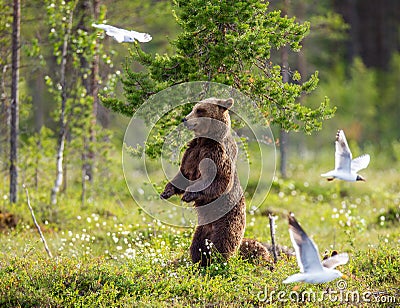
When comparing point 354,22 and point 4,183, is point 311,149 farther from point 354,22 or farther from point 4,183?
point 4,183

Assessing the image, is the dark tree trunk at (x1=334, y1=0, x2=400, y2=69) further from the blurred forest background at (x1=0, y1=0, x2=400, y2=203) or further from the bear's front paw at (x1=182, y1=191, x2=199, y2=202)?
the bear's front paw at (x1=182, y1=191, x2=199, y2=202)

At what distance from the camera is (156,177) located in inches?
424

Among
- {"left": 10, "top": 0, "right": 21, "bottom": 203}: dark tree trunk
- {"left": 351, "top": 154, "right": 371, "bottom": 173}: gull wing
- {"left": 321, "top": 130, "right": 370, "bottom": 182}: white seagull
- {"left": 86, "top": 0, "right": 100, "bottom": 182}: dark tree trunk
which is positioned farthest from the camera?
{"left": 86, "top": 0, "right": 100, "bottom": 182}: dark tree trunk

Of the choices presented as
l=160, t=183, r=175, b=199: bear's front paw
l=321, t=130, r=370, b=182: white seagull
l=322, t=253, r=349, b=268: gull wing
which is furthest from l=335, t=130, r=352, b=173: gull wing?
l=160, t=183, r=175, b=199: bear's front paw

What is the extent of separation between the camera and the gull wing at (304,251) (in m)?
6.05

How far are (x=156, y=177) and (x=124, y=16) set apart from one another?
507cm

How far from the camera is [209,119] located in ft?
23.7

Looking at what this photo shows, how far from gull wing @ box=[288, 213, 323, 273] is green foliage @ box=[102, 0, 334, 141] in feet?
6.73

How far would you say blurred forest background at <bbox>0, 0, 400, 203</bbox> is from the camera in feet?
39.2

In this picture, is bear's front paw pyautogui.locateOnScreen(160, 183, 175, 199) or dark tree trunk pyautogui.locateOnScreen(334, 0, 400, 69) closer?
bear's front paw pyautogui.locateOnScreen(160, 183, 175, 199)

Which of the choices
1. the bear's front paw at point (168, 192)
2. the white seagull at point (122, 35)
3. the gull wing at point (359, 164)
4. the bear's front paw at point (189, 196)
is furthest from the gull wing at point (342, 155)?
the white seagull at point (122, 35)

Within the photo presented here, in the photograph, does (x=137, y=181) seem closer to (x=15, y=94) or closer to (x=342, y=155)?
(x=15, y=94)

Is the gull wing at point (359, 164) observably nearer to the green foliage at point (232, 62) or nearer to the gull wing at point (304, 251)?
the gull wing at point (304, 251)

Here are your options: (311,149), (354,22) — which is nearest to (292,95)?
(311,149)
